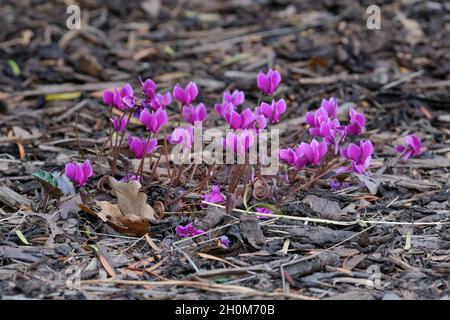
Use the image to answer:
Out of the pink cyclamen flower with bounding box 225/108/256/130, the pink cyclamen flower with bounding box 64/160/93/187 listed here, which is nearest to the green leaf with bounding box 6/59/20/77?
the pink cyclamen flower with bounding box 64/160/93/187

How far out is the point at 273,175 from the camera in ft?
10.1

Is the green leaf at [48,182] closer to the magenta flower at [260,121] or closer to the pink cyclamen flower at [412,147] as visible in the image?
the magenta flower at [260,121]

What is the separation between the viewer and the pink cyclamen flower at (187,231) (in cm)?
272

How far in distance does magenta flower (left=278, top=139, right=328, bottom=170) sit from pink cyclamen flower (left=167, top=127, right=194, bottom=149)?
1.14 ft

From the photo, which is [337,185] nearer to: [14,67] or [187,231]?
[187,231]

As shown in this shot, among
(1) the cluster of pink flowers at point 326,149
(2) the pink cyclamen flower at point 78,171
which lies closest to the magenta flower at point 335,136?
(1) the cluster of pink flowers at point 326,149

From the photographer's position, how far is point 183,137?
2.88m

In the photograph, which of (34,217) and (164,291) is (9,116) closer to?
(34,217)

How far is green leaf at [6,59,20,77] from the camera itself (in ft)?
15.0

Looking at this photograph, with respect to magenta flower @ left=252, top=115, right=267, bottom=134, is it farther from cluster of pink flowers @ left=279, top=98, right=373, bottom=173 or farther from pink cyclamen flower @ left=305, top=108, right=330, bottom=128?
pink cyclamen flower @ left=305, top=108, right=330, bottom=128

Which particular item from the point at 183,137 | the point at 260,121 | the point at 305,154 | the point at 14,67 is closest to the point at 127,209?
the point at 183,137

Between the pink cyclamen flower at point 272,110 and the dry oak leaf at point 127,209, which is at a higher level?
the pink cyclamen flower at point 272,110

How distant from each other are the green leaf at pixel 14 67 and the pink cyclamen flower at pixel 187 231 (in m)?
2.26

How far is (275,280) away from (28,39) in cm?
308
